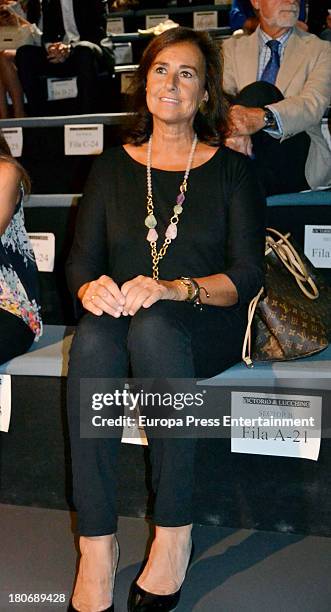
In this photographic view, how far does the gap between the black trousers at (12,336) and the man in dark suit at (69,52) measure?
1998mm

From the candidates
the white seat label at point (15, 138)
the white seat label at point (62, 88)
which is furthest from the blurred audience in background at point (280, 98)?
the white seat label at point (62, 88)

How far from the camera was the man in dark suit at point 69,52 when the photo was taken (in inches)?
140

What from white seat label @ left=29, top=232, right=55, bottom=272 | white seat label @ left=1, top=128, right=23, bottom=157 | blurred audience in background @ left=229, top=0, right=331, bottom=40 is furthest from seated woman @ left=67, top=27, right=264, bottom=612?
white seat label @ left=1, top=128, right=23, bottom=157

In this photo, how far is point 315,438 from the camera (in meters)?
1.59

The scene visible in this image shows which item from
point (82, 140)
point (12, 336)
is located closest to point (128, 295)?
point (12, 336)

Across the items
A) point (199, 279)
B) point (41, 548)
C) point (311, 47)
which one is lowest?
point (41, 548)

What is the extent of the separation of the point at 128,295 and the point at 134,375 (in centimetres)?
15

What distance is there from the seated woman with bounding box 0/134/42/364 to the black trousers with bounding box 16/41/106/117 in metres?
1.81

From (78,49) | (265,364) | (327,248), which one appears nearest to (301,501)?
(265,364)

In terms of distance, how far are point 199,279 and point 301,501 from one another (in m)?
0.51

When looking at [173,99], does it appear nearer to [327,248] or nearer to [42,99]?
[327,248]

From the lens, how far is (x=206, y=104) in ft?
5.82

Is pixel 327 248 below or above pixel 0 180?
below

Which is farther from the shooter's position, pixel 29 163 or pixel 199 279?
pixel 29 163
